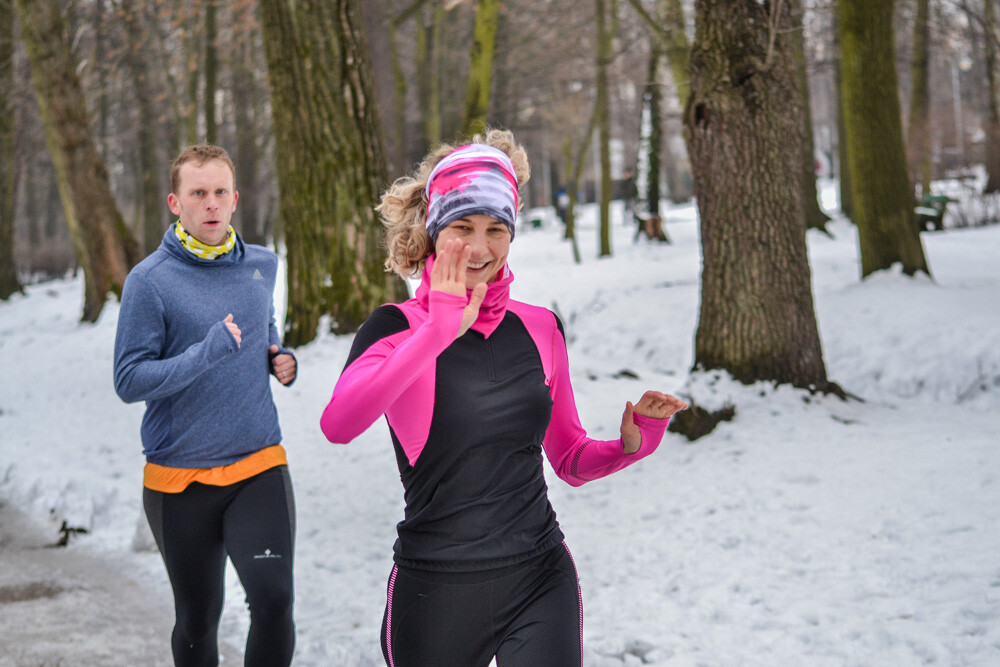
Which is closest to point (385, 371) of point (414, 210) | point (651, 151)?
point (414, 210)

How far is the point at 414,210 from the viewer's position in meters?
2.51

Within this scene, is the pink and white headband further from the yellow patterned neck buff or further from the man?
the yellow patterned neck buff

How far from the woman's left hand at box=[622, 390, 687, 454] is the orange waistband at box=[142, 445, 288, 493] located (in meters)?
1.44

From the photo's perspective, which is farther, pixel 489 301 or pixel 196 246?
pixel 196 246

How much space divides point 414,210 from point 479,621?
40.2 inches

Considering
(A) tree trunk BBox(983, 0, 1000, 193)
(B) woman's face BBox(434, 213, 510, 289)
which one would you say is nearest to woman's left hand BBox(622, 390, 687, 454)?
(B) woman's face BBox(434, 213, 510, 289)

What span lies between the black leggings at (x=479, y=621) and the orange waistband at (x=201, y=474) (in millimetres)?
1182

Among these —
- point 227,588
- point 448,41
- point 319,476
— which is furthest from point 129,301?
point 448,41

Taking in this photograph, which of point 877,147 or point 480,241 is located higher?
point 877,147

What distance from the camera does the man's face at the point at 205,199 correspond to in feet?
11.0

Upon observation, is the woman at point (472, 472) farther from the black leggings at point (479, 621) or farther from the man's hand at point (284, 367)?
the man's hand at point (284, 367)

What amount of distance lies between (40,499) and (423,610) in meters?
5.82

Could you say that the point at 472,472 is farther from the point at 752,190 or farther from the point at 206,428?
the point at 752,190

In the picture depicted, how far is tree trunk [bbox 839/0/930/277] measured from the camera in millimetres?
10469
